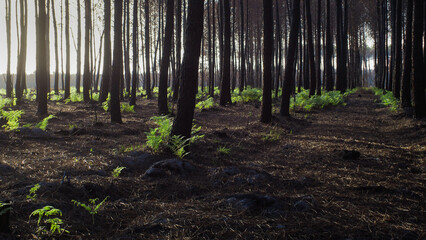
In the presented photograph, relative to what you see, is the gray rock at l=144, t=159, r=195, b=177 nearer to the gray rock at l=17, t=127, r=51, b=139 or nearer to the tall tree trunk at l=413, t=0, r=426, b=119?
the gray rock at l=17, t=127, r=51, b=139

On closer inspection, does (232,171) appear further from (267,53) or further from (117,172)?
(267,53)

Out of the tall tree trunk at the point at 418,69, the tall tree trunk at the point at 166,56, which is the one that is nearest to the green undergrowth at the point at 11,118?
the tall tree trunk at the point at 166,56

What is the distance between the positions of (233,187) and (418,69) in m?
8.03

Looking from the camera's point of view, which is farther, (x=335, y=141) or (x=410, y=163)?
(x=335, y=141)

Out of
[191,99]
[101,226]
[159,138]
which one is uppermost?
[191,99]

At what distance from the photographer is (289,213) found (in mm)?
2832

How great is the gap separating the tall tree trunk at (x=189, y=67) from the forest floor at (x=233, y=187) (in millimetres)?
632

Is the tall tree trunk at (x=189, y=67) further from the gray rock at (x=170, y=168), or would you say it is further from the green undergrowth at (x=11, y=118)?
the green undergrowth at (x=11, y=118)

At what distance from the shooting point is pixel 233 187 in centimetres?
377

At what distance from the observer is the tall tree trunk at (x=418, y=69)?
331 inches

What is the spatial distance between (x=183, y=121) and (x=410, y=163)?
158 inches

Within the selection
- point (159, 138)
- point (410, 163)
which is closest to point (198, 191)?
point (159, 138)

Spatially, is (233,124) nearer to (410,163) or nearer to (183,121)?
(183,121)

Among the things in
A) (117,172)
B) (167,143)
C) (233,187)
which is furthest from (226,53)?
(233,187)
